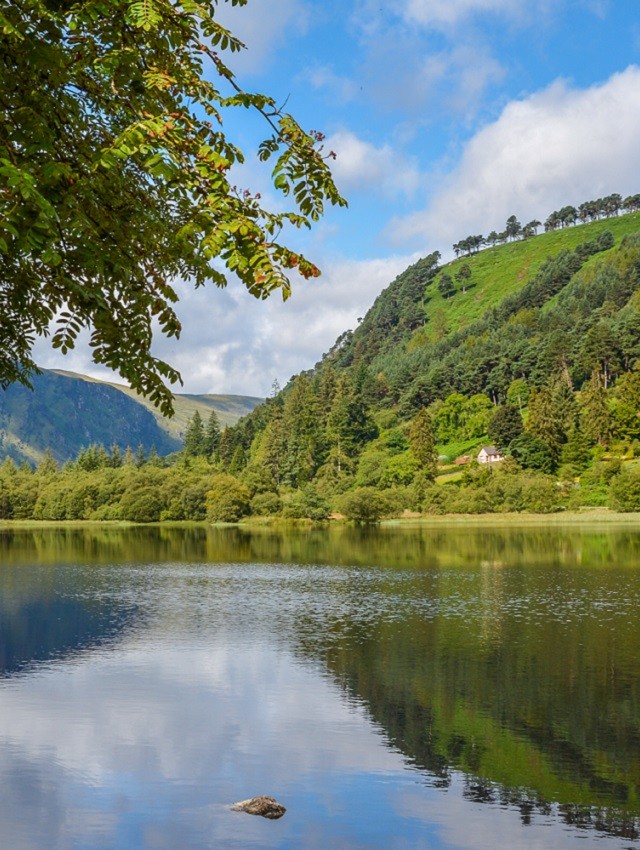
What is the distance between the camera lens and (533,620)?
4003cm

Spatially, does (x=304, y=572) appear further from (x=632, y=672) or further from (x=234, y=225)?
(x=234, y=225)

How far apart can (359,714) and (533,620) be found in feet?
58.8

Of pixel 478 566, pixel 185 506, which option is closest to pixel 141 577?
pixel 478 566

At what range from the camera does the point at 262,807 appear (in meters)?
17.1

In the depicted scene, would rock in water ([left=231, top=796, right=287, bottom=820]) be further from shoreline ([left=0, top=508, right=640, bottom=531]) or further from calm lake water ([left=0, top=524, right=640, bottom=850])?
shoreline ([left=0, top=508, right=640, bottom=531])

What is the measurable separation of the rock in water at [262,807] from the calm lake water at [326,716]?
203 millimetres

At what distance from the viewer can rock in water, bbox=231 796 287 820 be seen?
672 inches

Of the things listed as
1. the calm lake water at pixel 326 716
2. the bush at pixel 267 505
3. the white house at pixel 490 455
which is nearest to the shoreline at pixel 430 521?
the bush at pixel 267 505

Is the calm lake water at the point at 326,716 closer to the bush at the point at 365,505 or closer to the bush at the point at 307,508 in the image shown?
the bush at the point at 365,505

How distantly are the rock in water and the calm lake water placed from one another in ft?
0.67

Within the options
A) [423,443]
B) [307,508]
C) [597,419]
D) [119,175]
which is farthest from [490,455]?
[119,175]

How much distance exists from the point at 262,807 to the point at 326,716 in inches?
305

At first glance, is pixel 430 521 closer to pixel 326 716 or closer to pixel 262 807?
pixel 326 716

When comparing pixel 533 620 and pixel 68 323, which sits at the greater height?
pixel 68 323
